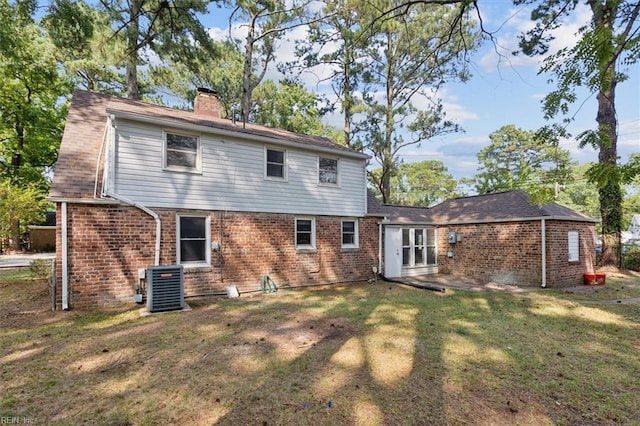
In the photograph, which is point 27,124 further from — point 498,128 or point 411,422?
point 498,128

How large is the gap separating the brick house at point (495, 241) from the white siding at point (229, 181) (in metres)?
1.89

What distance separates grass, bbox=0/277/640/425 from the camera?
10.6ft

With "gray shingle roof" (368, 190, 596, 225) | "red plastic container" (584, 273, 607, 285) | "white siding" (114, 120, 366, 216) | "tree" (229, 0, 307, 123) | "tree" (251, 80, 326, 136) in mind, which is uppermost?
"tree" (229, 0, 307, 123)

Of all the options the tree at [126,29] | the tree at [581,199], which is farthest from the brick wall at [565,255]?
the tree at [581,199]

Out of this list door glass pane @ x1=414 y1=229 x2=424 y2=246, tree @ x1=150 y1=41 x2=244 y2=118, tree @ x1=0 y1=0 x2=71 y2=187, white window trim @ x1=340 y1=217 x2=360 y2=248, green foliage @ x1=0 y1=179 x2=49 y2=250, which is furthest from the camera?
tree @ x1=150 y1=41 x2=244 y2=118

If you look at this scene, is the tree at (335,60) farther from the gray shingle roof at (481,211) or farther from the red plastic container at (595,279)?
the red plastic container at (595,279)

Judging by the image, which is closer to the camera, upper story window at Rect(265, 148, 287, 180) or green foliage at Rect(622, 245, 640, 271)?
upper story window at Rect(265, 148, 287, 180)

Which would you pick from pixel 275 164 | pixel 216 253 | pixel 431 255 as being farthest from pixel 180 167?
Answer: pixel 431 255

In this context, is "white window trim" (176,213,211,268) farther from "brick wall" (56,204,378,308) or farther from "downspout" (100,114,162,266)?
"downspout" (100,114,162,266)

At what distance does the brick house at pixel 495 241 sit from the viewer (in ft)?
35.7

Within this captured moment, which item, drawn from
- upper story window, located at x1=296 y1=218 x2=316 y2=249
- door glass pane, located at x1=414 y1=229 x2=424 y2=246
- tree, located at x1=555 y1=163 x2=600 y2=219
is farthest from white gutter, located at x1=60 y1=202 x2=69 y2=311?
tree, located at x1=555 y1=163 x2=600 y2=219

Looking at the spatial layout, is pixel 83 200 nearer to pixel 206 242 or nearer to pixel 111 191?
pixel 111 191

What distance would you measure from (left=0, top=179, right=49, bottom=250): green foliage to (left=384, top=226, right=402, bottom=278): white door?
21392mm

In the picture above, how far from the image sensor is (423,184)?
1710 inches
